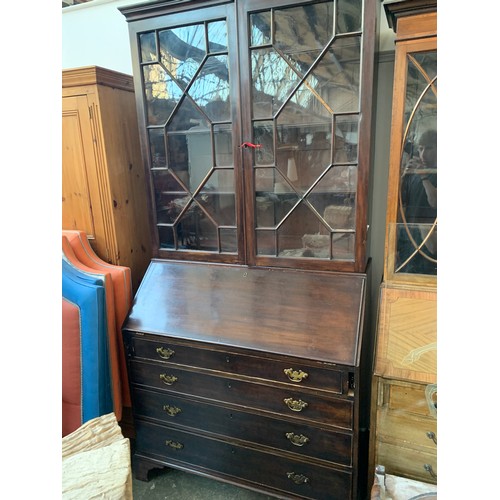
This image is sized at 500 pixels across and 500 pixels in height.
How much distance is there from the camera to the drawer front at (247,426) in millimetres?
1305

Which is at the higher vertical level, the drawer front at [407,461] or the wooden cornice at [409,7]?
the wooden cornice at [409,7]

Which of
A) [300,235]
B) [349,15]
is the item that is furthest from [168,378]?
[349,15]

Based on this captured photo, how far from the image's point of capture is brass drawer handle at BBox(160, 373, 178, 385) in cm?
150

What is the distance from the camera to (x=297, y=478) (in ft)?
4.56

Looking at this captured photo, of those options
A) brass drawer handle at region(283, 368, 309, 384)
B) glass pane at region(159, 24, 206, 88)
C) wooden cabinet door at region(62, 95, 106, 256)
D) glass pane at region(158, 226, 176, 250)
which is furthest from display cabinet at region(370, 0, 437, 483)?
wooden cabinet door at region(62, 95, 106, 256)

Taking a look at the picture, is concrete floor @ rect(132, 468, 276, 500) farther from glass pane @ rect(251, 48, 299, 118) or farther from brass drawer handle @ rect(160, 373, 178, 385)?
glass pane @ rect(251, 48, 299, 118)

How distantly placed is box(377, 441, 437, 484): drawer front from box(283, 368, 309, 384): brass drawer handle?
39 centimetres

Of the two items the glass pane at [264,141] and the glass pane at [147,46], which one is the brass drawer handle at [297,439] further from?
the glass pane at [147,46]

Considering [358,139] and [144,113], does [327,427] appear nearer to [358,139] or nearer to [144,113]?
[358,139]

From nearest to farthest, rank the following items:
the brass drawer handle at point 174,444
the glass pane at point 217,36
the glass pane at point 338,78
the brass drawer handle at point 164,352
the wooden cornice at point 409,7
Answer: the wooden cornice at point 409,7 → the glass pane at point 338,78 → the glass pane at point 217,36 → the brass drawer handle at point 164,352 → the brass drawer handle at point 174,444

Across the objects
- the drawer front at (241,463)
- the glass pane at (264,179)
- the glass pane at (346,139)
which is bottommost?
the drawer front at (241,463)

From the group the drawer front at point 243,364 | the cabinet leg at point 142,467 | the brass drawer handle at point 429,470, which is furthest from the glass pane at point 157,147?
the brass drawer handle at point 429,470

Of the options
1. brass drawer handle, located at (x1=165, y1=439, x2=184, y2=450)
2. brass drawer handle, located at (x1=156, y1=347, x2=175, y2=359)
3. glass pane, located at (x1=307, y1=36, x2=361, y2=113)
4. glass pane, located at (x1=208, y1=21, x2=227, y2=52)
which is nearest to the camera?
glass pane, located at (x1=307, y1=36, x2=361, y2=113)
